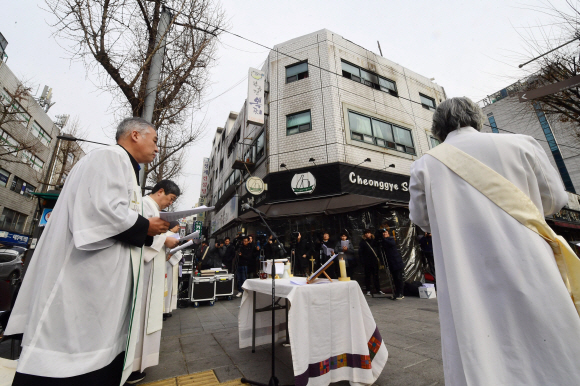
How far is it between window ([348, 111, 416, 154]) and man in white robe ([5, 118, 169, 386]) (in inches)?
442

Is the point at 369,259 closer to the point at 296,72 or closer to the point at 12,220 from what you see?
the point at 296,72

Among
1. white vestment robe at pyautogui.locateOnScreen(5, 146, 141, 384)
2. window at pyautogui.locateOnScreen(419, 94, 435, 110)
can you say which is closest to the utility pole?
white vestment robe at pyautogui.locateOnScreen(5, 146, 141, 384)

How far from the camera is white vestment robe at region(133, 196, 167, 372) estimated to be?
256 centimetres

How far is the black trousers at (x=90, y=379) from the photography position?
1.12m

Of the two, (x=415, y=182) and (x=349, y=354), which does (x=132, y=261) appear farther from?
(x=349, y=354)

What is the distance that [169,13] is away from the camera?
6234 mm

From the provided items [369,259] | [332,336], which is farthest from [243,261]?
[332,336]

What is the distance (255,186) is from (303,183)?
2.34 m

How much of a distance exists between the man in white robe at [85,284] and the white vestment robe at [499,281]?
6.03 ft

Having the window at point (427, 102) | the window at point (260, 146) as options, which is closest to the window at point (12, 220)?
the window at point (260, 146)

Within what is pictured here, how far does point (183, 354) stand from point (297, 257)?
6.64m

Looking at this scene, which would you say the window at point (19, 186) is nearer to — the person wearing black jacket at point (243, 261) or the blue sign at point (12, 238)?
the blue sign at point (12, 238)

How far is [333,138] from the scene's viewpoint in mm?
11055

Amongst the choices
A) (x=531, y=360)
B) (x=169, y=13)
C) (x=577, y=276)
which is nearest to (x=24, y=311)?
(x=531, y=360)
